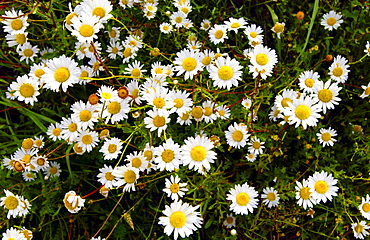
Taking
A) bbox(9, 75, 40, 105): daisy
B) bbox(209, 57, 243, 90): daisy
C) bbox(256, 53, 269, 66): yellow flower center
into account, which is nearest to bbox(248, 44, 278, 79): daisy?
bbox(256, 53, 269, 66): yellow flower center

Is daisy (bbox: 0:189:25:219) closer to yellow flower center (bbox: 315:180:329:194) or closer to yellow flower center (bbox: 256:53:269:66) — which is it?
yellow flower center (bbox: 256:53:269:66)

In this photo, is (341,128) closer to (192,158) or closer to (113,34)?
(192,158)

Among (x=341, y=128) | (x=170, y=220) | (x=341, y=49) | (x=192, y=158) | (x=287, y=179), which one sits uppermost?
(x=341, y=49)

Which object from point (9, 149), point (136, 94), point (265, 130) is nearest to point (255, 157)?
point (265, 130)

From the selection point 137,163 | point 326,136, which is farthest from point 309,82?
point 137,163

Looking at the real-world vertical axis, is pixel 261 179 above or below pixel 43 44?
below

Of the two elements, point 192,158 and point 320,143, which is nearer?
point 192,158

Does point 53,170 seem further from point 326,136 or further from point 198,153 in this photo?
point 326,136
